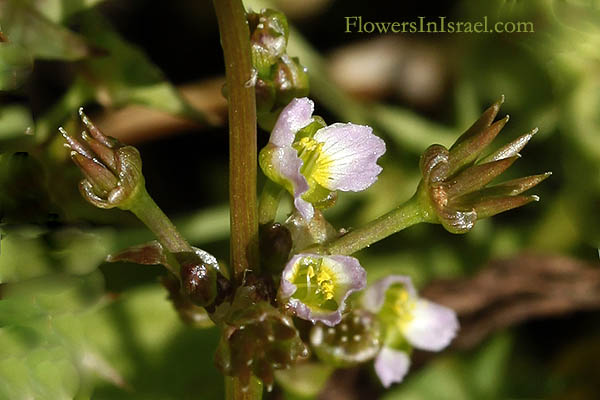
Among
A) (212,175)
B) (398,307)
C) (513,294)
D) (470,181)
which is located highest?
(470,181)

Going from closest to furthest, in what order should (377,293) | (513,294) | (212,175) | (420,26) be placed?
1. (377,293)
2. (513,294)
3. (212,175)
4. (420,26)

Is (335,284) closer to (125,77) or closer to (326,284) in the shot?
(326,284)

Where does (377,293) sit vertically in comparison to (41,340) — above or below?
below

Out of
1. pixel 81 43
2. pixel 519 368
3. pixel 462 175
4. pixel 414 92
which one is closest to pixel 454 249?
pixel 519 368

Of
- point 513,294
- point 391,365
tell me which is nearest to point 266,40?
point 391,365

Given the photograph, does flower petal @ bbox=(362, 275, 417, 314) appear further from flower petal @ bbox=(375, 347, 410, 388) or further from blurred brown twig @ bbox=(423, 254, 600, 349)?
blurred brown twig @ bbox=(423, 254, 600, 349)

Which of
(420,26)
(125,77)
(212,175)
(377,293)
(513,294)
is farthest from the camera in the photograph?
(420,26)

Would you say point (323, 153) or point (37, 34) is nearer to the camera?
point (323, 153)

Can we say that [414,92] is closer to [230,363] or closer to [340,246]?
[340,246]

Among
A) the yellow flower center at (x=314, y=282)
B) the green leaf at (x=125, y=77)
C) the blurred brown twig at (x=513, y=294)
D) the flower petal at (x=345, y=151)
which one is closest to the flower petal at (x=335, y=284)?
the yellow flower center at (x=314, y=282)
